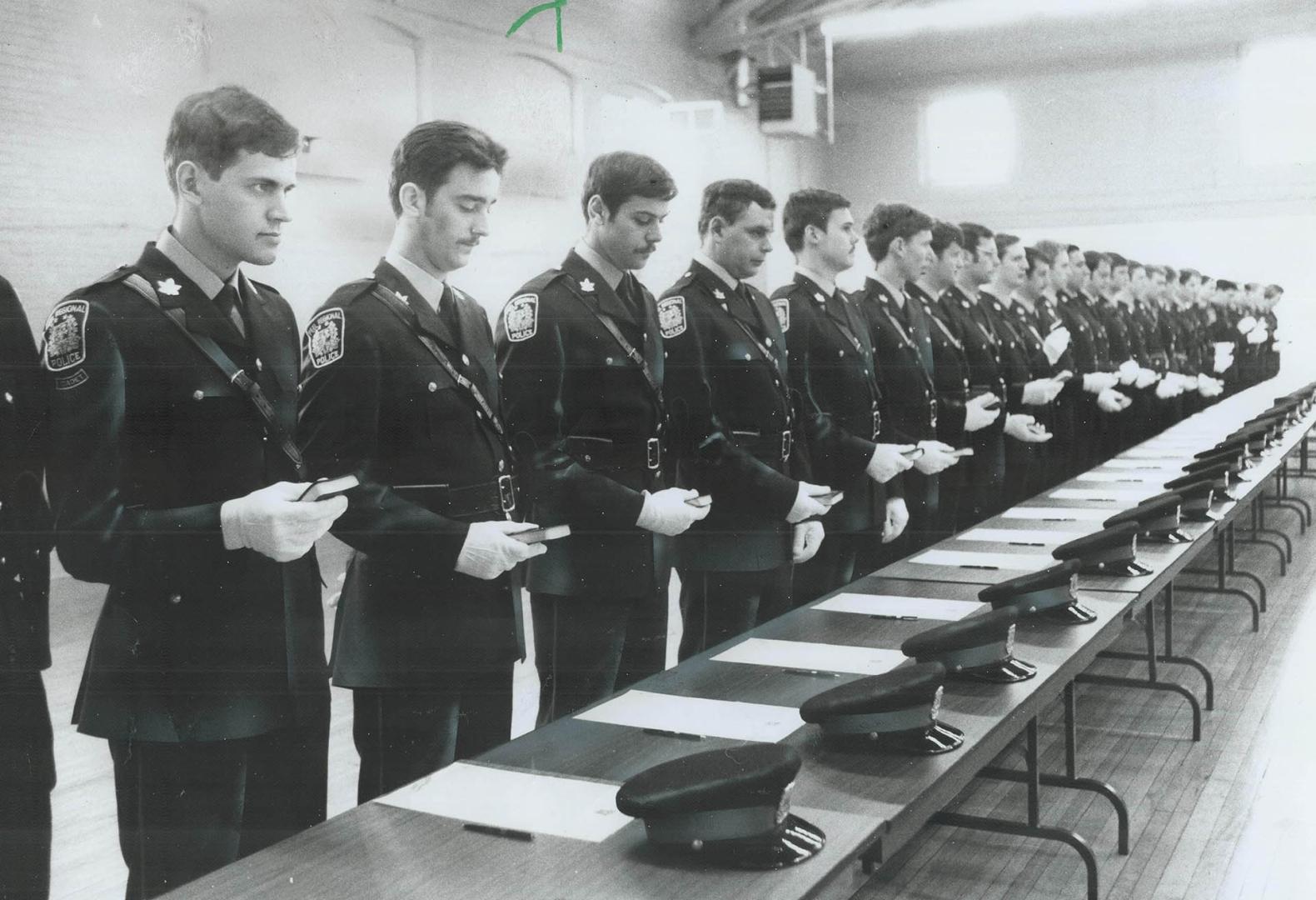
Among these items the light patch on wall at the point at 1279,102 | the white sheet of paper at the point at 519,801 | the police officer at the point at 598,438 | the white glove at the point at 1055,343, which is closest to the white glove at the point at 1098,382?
the white glove at the point at 1055,343

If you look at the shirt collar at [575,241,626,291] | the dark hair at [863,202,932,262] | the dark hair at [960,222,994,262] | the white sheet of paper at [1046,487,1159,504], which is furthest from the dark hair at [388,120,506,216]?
the dark hair at [960,222,994,262]

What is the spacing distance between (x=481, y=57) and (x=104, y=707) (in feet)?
5.08

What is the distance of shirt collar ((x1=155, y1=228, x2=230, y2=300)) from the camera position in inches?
79.4

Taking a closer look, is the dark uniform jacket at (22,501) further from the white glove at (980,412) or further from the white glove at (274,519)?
the white glove at (980,412)

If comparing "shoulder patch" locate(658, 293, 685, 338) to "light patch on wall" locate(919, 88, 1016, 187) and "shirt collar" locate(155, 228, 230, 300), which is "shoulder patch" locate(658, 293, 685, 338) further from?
"light patch on wall" locate(919, 88, 1016, 187)

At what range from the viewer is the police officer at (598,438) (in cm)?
282

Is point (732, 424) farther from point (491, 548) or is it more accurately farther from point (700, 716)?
point (700, 716)

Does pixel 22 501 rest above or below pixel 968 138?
below

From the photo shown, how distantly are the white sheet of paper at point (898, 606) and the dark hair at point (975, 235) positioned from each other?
288cm

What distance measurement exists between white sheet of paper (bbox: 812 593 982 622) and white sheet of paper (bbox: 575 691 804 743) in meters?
0.77

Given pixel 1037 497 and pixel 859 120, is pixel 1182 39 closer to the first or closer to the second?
pixel 859 120

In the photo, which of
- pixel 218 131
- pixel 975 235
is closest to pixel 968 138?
pixel 975 235

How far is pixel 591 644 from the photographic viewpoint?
3.04 metres

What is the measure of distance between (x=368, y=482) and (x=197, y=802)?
2.05ft
